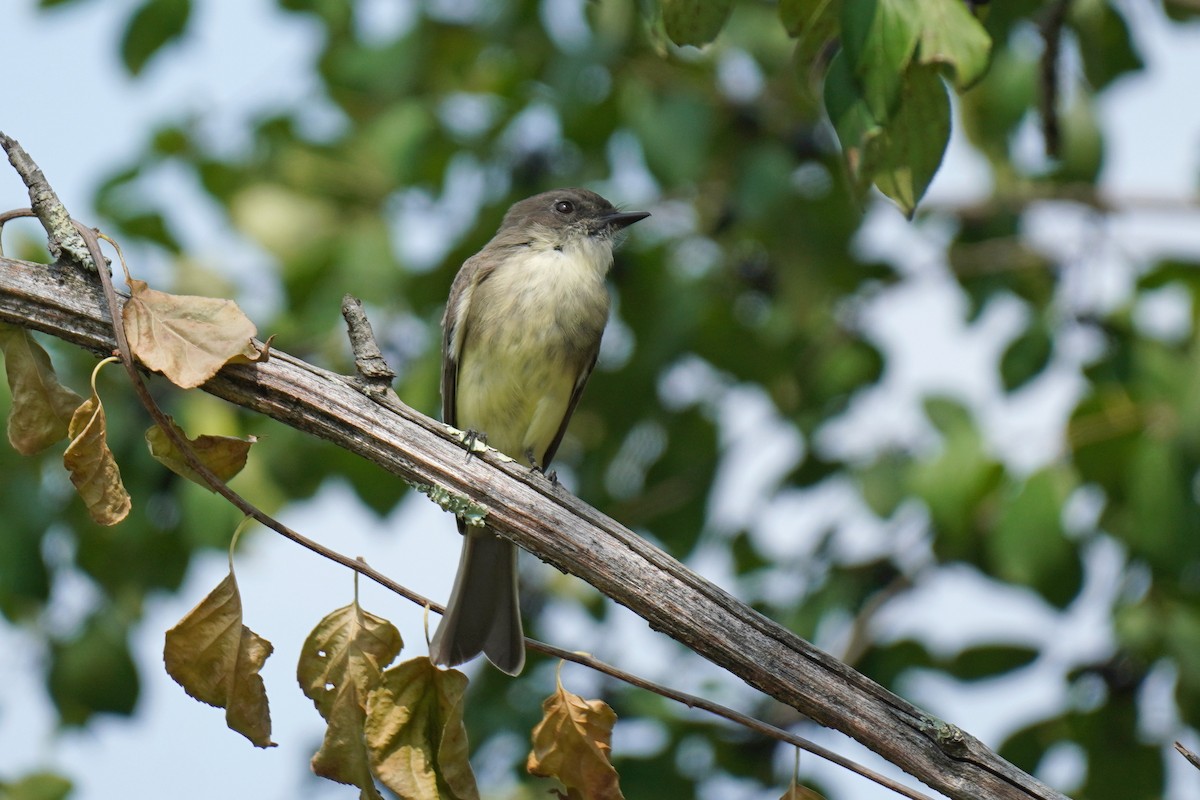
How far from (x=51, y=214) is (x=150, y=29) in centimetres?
252

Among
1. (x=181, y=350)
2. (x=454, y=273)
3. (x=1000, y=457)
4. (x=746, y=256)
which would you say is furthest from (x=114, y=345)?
(x=746, y=256)

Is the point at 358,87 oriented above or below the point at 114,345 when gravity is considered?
below

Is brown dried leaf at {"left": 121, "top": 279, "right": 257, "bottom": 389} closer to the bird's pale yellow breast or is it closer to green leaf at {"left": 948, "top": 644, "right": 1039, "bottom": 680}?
the bird's pale yellow breast

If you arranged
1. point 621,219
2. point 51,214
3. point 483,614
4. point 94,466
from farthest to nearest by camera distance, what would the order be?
point 621,219
point 483,614
point 51,214
point 94,466

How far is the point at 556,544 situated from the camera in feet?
8.64

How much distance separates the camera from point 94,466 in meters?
2.28

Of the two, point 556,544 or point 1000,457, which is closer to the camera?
point 556,544

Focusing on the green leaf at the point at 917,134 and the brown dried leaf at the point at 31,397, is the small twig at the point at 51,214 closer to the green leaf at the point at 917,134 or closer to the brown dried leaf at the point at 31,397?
the brown dried leaf at the point at 31,397

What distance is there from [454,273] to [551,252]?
365 millimetres

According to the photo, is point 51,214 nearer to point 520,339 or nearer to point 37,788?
point 37,788

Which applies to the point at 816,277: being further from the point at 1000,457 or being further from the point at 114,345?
the point at 114,345

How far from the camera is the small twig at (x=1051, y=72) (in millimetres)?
3377

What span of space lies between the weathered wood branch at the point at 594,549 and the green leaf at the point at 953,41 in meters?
1.04

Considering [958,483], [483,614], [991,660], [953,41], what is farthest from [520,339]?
[953,41]
